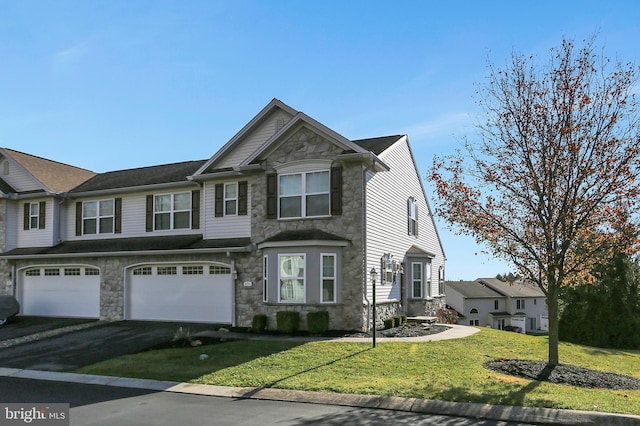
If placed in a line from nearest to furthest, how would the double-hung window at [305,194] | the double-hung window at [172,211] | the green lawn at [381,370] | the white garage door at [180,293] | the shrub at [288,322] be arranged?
the green lawn at [381,370] → the shrub at [288,322] → the double-hung window at [305,194] → the white garage door at [180,293] → the double-hung window at [172,211]

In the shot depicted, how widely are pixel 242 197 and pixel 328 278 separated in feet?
Result: 17.9

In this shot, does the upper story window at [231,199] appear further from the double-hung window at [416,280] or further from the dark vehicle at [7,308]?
the dark vehicle at [7,308]

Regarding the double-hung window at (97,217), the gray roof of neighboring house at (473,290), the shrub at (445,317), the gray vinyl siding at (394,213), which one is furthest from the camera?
the gray roof of neighboring house at (473,290)

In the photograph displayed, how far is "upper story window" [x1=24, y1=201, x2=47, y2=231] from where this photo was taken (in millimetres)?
25766

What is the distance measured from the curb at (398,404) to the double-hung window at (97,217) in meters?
13.5

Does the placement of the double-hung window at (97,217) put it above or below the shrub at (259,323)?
above

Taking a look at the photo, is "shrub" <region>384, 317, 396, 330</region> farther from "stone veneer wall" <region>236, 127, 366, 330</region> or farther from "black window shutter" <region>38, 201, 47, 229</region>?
"black window shutter" <region>38, 201, 47, 229</region>

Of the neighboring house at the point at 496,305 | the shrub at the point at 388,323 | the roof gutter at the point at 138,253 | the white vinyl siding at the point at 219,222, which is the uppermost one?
the white vinyl siding at the point at 219,222

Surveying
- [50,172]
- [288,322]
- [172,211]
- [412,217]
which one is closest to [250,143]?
[172,211]

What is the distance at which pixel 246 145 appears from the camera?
21734 millimetres

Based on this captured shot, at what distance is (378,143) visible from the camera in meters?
22.0

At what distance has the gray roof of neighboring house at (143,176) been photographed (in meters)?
24.1

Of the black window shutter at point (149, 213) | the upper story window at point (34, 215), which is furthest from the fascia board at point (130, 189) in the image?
the upper story window at point (34, 215)

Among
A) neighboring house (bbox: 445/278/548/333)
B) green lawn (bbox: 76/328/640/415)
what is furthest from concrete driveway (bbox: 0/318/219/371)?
neighboring house (bbox: 445/278/548/333)
